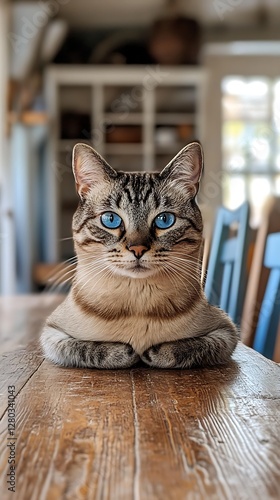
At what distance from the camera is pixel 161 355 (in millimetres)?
870

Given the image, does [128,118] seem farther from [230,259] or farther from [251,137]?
[230,259]

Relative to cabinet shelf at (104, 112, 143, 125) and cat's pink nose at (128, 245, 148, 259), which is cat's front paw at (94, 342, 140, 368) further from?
cabinet shelf at (104, 112, 143, 125)

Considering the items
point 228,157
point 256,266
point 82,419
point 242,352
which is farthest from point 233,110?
point 82,419

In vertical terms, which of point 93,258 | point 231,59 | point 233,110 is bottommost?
point 93,258

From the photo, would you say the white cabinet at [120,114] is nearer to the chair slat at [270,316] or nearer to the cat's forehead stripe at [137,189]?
the chair slat at [270,316]

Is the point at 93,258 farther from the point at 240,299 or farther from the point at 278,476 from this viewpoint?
the point at 240,299

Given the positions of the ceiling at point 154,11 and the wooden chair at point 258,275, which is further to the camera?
the ceiling at point 154,11

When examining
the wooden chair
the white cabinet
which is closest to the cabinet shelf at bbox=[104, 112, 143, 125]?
the white cabinet

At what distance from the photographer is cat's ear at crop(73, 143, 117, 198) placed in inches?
33.7

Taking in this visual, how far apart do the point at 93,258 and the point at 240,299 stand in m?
0.55

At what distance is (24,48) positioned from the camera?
4906 millimetres

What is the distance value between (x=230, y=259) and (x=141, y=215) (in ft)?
1.74

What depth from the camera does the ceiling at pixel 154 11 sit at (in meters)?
5.11

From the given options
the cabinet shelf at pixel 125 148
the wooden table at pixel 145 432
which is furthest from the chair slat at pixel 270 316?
the cabinet shelf at pixel 125 148
